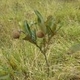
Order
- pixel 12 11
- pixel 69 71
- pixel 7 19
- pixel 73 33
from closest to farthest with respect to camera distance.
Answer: pixel 69 71, pixel 73 33, pixel 7 19, pixel 12 11

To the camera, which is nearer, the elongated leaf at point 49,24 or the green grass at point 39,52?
the elongated leaf at point 49,24

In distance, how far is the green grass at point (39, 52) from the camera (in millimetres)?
2135

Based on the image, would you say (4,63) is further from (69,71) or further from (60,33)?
(60,33)

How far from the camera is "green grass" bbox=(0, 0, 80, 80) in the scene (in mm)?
2135

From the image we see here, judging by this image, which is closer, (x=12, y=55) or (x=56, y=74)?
(x=56, y=74)

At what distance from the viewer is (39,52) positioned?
7.95 ft

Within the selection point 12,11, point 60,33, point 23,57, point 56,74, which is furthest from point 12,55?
point 12,11

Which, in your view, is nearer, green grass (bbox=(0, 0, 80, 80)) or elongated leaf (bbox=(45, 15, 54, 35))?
elongated leaf (bbox=(45, 15, 54, 35))

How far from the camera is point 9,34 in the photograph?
10.3 feet

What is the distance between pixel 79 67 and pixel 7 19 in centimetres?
163

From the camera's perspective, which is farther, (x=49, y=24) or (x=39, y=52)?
(x=39, y=52)

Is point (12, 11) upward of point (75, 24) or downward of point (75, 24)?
upward

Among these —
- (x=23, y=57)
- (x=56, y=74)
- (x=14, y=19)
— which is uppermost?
(x=14, y=19)

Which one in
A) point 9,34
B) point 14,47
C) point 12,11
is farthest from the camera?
point 12,11
